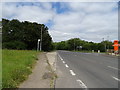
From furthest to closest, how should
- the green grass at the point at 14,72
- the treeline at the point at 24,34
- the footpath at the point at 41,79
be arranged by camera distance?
the treeline at the point at 24,34
the footpath at the point at 41,79
the green grass at the point at 14,72

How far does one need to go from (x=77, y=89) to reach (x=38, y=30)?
53.7 meters

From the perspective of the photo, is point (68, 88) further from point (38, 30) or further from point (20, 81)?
point (38, 30)

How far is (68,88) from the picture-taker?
589cm

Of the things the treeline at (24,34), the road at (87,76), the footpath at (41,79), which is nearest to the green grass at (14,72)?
the footpath at (41,79)

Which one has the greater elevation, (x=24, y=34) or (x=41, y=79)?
(x=24, y=34)

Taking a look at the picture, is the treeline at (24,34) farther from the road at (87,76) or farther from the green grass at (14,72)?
the green grass at (14,72)

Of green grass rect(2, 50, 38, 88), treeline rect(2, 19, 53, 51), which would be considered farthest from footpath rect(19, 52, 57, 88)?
treeline rect(2, 19, 53, 51)

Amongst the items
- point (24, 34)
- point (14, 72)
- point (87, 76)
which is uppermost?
point (24, 34)

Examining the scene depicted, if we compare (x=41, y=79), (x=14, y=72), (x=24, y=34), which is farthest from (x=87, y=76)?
(x=24, y=34)

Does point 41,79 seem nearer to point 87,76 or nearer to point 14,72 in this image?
point 14,72

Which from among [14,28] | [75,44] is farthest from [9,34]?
[75,44]

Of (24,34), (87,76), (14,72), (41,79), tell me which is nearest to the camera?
(14,72)

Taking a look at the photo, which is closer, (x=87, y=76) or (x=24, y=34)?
(x=87, y=76)

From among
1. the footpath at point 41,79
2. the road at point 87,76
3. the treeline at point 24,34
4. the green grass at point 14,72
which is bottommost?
the road at point 87,76
